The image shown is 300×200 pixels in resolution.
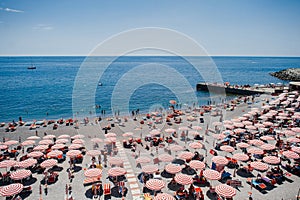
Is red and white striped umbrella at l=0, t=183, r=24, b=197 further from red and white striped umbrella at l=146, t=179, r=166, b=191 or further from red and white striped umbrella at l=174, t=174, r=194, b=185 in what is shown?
red and white striped umbrella at l=174, t=174, r=194, b=185

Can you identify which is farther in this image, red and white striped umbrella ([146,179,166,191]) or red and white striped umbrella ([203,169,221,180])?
red and white striped umbrella ([203,169,221,180])

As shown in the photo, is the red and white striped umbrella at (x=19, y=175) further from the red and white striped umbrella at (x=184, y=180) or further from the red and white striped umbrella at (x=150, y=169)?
the red and white striped umbrella at (x=184, y=180)

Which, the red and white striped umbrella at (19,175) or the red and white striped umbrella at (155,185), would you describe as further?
the red and white striped umbrella at (19,175)

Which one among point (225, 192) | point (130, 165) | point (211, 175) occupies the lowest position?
point (130, 165)

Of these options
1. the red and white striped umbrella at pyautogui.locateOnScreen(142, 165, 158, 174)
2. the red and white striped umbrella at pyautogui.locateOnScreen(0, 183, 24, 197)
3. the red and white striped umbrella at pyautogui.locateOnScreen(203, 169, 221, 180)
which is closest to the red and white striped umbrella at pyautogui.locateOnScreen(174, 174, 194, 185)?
the red and white striped umbrella at pyautogui.locateOnScreen(203, 169, 221, 180)

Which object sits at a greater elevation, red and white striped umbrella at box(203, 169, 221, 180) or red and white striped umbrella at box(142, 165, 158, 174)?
red and white striped umbrella at box(203, 169, 221, 180)

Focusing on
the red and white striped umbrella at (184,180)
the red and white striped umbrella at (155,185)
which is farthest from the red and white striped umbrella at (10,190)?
the red and white striped umbrella at (184,180)

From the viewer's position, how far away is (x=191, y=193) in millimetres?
15156

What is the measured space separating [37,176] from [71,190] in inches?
169

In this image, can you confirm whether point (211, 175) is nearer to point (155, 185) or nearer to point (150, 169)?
point (155, 185)

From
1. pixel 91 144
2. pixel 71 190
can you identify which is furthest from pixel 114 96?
pixel 71 190

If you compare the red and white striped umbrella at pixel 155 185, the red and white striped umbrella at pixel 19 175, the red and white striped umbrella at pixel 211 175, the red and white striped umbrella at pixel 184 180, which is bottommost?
the red and white striped umbrella at pixel 19 175

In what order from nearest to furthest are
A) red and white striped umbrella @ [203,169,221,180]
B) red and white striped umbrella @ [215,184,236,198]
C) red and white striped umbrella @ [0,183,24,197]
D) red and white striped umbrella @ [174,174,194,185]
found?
red and white striped umbrella @ [215,184,236,198] → red and white striped umbrella @ [0,183,24,197] → red and white striped umbrella @ [174,174,194,185] → red and white striped umbrella @ [203,169,221,180]

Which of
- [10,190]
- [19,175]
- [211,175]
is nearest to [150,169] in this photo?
[211,175]
